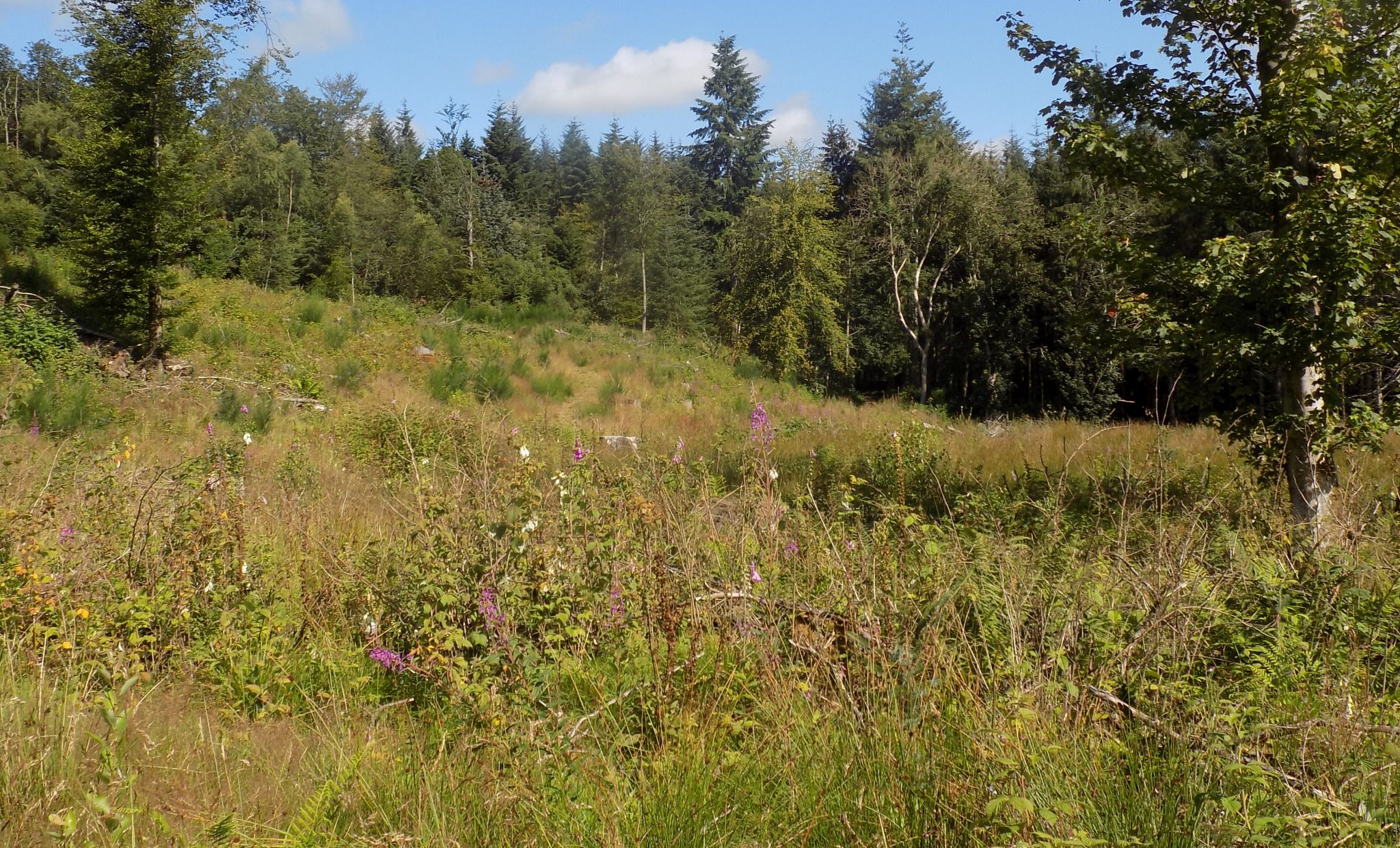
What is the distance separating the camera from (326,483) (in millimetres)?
7469

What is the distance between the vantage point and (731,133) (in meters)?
48.9

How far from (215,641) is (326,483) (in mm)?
4531

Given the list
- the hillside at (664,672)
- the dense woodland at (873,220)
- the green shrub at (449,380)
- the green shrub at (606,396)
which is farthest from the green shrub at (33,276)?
the hillside at (664,672)

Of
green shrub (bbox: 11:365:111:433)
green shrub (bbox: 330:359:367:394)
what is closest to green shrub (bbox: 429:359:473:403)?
green shrub (bbox: 330:359:367:394)

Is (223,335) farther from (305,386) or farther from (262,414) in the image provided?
(262,414)

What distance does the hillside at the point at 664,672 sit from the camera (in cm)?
201

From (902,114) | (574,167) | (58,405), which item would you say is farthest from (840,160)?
(58,405)

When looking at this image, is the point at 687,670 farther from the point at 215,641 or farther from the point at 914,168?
the point at 914,168

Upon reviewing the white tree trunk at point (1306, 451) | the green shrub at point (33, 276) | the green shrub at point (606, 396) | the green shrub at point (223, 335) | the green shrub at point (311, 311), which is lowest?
the green shrub at point (606, 396)

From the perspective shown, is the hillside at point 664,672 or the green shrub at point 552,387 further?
the green shrub at point 552,387

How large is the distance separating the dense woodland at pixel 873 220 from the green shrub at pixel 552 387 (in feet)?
25.0

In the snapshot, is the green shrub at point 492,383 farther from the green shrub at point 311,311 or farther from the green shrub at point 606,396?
the green shrub at point 311,311

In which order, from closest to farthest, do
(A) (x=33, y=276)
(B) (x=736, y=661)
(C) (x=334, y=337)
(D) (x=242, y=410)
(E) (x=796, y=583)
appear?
1. (B) (x=736, y=661)
2. (E) (x=796, y=583)
3. (D) (x=242, y=410)
4. (A) (x=33, y=276)
5. (C) (x=334, y=337)

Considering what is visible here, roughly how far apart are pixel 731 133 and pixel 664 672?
49654 mm
